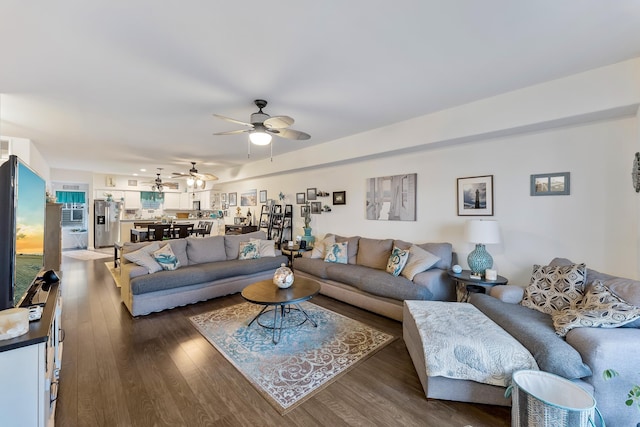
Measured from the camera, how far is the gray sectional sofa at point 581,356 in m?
1.62

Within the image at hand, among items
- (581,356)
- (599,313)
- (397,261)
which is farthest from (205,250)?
(599,313)

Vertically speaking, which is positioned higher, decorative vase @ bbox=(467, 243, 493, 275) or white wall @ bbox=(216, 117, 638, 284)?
white wall @ bbox=(216, 117, 638, 284)

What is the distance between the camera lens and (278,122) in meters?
2.68

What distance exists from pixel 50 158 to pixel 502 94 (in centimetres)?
909

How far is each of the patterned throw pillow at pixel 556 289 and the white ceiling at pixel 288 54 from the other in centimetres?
190

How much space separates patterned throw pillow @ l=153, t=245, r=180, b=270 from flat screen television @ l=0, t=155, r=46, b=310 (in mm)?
1820

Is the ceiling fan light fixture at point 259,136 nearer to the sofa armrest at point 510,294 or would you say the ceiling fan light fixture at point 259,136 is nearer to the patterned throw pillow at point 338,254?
the patterned throw pillow at point 338,254

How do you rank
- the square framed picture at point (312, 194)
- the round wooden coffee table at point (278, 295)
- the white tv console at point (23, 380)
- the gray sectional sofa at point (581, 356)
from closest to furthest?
the white tv console at point (23, 380) → the gray sectional sofa at point (581, 356) → the round wooden coffee table at point (278, 295) → the square framed picture at point (312, 194)

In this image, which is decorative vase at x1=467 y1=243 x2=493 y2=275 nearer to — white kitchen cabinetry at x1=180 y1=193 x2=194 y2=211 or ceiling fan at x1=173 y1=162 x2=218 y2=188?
ceiling fan at x1=173 y1=162 x2=218 y2=188

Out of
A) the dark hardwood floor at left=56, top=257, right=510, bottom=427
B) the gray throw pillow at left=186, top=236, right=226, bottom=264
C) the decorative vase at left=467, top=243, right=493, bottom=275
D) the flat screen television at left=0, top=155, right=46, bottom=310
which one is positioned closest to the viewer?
the flat screen television at left=0, top=155, right=46, bottom=310

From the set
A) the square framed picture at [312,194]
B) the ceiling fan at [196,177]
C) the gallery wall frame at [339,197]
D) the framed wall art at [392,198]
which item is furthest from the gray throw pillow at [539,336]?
the ceiling fan at [196,177]

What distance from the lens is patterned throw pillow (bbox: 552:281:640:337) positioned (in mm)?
1828

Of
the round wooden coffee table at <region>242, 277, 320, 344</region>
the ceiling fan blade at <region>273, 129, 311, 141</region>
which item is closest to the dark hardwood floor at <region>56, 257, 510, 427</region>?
the round wooden coffee table at <region>242, 277, 320, 344</region>

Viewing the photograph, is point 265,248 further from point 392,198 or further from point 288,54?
point 288,54
